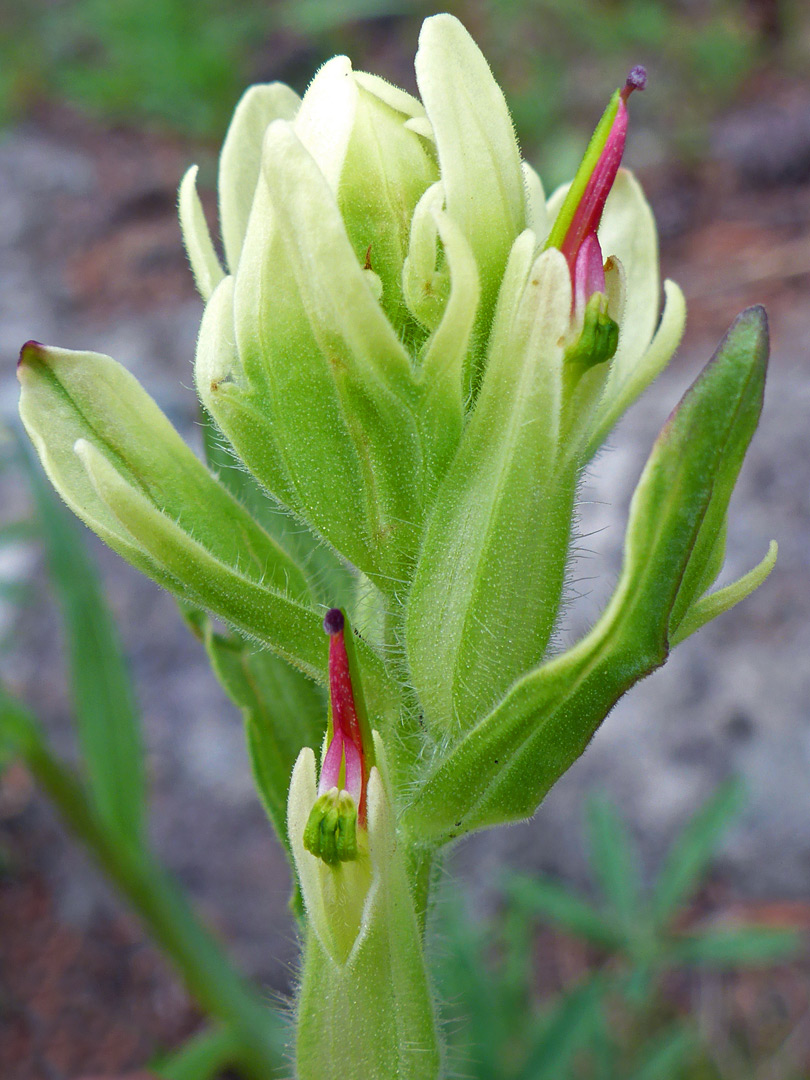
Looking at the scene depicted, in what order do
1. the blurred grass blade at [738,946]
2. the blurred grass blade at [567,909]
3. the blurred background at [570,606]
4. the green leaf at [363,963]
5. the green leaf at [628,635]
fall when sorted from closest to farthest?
the green leaf at [628,635] < the green leaf at [363,963] < the blurred grass blade at [738,946] < the blurred grass blade at [567,909] < the blurred background at [570,606]

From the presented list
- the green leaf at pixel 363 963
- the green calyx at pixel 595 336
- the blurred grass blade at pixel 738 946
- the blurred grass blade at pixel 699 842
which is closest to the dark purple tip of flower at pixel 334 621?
the green leaf at pixel 363 963

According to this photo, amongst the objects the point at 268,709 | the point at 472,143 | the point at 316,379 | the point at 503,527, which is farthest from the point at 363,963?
the point at 472,143

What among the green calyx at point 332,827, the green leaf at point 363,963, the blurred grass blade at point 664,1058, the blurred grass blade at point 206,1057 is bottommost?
the blurred grass blade at point 664,1058

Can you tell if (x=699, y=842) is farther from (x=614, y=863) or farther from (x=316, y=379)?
(x=316, y=379)

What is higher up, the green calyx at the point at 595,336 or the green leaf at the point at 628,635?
the green calyx at the point at 595,336

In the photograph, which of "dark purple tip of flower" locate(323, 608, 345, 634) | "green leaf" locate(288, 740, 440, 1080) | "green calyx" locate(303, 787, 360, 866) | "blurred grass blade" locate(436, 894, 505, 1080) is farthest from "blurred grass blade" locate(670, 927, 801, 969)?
"dark purple tip of flower" locate(323, 608, 345, 634)

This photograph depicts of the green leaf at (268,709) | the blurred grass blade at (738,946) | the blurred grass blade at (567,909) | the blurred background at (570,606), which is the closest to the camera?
the green leaf at (268,709)

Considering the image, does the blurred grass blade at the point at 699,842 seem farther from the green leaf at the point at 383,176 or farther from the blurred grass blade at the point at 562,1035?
the green leaf at the point at 383,176

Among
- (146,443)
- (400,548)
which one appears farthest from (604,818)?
(146,443)
